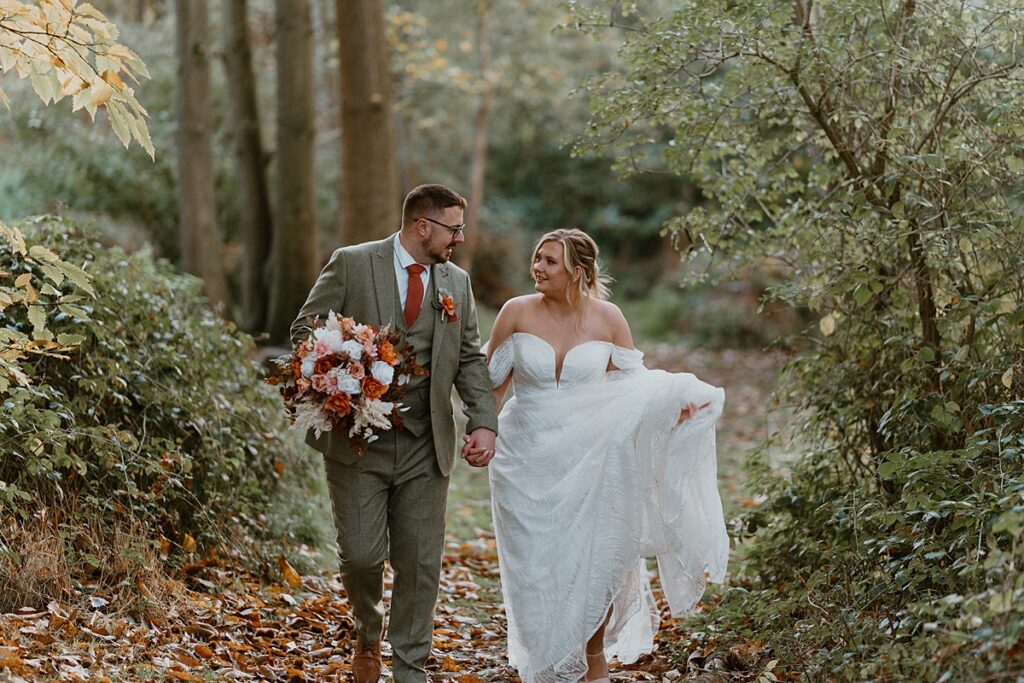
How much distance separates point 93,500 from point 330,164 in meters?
16.9

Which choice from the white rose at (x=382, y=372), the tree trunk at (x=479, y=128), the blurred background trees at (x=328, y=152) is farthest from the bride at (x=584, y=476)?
the tree trunk at (x=479, y=128)

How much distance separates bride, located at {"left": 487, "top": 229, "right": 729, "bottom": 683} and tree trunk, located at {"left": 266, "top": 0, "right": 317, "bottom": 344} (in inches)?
295

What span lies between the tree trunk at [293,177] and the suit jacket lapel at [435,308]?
25.5 ft

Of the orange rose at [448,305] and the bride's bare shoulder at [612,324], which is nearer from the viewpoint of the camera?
the orange rose at [448,305]

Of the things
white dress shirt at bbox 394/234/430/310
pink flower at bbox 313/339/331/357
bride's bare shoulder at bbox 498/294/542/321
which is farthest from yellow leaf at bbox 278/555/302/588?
pink flower at bbox 313/339/331/357

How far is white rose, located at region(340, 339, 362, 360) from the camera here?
4.98m

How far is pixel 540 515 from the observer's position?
577 cm

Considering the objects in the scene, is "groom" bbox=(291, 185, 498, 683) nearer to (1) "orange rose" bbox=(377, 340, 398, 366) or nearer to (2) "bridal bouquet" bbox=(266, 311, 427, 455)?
(2) "bridal bouquet" bbox=(266, 311, 427, 455)

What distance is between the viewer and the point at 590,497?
5715 millimetres

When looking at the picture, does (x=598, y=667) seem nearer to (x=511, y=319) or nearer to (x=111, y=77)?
(x=511, y=319)

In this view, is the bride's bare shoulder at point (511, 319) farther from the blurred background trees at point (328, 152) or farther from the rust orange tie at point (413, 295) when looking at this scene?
the blurred background trees at point (328, 152)

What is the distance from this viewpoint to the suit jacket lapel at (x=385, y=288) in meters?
5.44

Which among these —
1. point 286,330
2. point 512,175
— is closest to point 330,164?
point 286,330

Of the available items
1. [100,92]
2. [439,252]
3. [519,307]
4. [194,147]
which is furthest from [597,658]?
[194,147]
